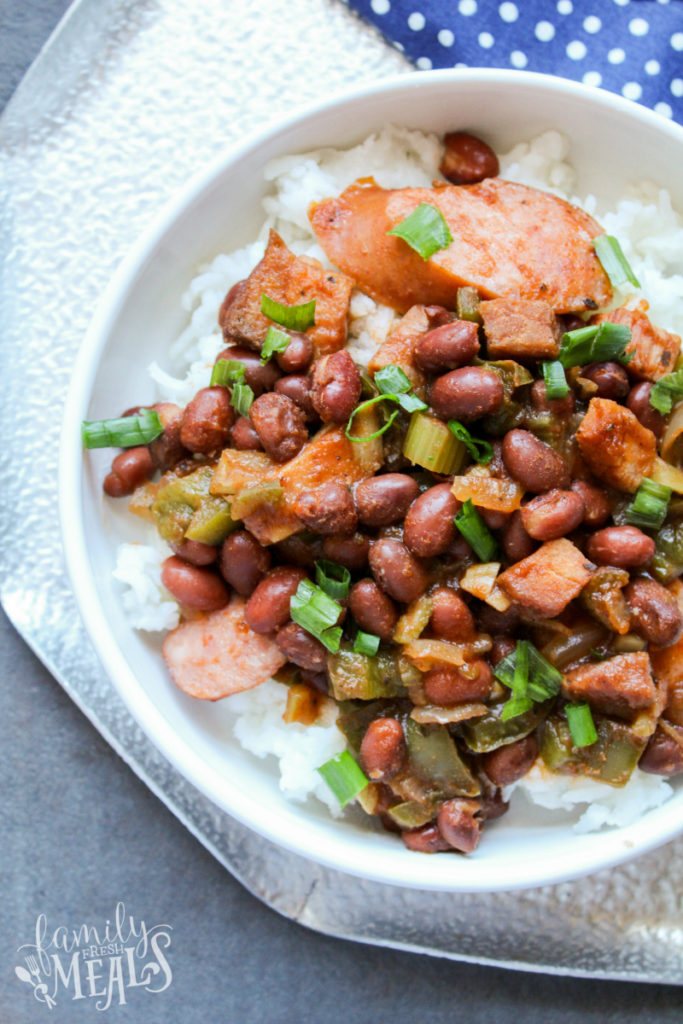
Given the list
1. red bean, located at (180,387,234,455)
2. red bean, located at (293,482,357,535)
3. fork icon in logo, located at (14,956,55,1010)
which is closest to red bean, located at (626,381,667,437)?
red bean, located at (293,482,357,535)

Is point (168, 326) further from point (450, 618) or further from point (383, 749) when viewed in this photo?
point (383, 749)

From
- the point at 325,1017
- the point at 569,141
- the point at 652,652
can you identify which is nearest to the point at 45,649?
the point at 325,1017

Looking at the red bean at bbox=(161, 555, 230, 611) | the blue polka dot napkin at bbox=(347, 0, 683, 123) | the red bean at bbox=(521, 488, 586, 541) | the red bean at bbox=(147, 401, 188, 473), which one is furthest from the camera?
the blue polka dot napkin at bbox=(347, 0, 683, 123)

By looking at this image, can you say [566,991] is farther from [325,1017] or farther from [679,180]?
[679,180]

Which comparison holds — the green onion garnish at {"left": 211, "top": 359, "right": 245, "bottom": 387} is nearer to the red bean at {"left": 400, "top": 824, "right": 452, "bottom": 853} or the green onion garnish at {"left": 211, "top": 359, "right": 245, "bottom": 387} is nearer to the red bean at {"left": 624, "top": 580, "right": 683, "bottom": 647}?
the red bean at {"left": 624, "top": 580, "right": 683, "bottom": 647}

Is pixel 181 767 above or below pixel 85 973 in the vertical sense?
above

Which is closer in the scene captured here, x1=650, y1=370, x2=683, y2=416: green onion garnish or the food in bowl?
the food in bowl
